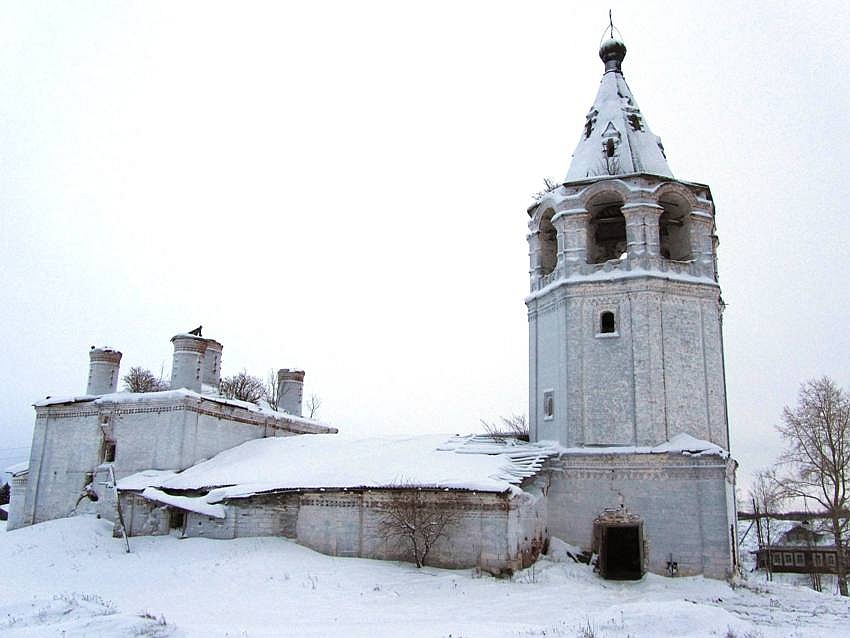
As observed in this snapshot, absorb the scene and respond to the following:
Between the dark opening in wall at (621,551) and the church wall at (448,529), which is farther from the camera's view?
the dark opening in wall at (621,551)

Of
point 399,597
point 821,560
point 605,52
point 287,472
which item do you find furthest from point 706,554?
point 821,560

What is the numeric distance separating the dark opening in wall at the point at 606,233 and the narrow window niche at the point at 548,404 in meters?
4.21

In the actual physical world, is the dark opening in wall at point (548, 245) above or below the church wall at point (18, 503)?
above

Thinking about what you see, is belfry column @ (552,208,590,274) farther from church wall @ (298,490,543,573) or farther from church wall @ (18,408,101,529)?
church wall @ (18,408,101,529)

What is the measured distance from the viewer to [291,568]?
634 inches

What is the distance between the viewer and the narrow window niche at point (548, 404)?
20.5 metres

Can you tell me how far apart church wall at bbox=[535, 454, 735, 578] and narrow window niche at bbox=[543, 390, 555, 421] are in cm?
151

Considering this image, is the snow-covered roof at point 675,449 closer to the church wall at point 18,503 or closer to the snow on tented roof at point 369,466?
the snow on tented roof at point 369,466

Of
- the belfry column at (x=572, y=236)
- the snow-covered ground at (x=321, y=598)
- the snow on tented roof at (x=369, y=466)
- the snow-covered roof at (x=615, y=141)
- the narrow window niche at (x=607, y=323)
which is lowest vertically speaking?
the snow-covered ground at (x=321, y=598)

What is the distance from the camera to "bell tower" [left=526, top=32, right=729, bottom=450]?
1933cm

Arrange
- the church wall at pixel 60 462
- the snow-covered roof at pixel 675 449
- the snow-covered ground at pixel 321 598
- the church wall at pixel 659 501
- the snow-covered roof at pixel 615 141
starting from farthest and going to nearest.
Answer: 1. the church wall at pixel 60 462
2. the snow-covered roof at pixel 615 141
3. the snow-covered roof at pixel 675 449
4. the church wall at pixel 659 501
5. the snow-covered ground at pixel 321 598

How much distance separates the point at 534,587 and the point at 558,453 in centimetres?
447

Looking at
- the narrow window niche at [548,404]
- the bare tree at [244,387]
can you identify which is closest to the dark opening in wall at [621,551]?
the narrow window niche at [548,404]

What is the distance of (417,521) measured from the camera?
17.1 metres
